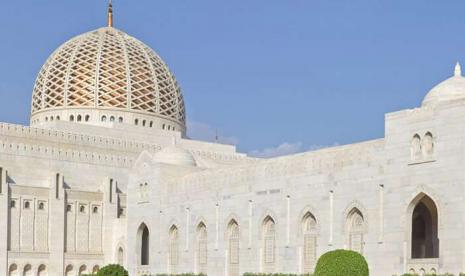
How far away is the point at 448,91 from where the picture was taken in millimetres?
27703

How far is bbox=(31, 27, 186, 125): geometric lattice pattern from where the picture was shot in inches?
1875

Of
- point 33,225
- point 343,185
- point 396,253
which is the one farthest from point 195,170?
point 396,253

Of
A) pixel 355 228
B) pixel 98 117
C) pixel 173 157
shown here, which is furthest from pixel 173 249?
pixel 98 117

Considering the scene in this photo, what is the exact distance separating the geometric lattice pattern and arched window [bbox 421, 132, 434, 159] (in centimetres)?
2353

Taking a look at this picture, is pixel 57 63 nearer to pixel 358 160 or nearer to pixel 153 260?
pixel 153 260

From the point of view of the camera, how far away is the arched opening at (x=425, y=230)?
97.2 ft

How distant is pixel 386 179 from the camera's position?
2853 centimetres

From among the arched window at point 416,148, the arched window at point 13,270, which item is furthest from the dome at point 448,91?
the arched window at point 13,270

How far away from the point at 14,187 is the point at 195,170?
7919 millimetres

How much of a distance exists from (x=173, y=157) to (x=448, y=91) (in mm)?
15291

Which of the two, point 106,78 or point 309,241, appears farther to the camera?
point 106,78

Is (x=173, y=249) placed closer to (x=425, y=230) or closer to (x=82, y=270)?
(x=82, y=270)

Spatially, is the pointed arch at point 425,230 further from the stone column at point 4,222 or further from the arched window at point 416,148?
the stone column at point 4,222

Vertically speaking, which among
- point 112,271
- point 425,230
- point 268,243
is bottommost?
point 112,271
